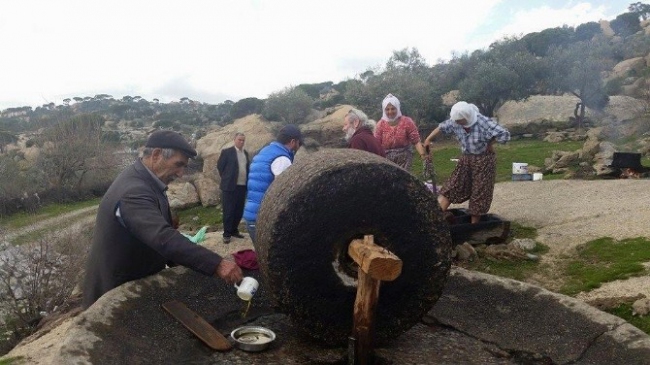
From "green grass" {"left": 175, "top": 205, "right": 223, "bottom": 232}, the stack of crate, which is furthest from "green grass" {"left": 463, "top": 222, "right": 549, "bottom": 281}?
"green grass" {"left": 175, "top": 205, "right": 223, "bottom": 232}

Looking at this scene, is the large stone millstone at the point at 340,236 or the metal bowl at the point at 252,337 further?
the metal bowl at the point at 252,337

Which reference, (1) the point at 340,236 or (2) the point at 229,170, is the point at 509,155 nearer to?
(2) the point at 229,170

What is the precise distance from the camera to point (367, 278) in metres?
2.81

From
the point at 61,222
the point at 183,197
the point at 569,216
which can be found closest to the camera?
the point at 569,216

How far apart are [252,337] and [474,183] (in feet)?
13.8

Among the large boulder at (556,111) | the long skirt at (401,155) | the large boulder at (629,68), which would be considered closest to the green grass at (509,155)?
the large boulder at (556,111)

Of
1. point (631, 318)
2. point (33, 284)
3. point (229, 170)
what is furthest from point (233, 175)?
point (631, 318)

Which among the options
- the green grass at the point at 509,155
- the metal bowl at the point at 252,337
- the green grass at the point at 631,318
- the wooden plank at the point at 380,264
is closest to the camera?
the wooden plank at the point at 380,264

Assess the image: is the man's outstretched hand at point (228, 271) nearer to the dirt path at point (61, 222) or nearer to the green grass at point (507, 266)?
the green grass at point (507, 266)

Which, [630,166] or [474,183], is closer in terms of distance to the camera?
[474,183]

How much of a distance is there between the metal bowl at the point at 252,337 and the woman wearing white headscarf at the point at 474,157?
12.9 feet

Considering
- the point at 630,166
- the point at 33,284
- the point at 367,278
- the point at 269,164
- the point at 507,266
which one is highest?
the point at 269,164

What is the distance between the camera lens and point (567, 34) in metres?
42.2

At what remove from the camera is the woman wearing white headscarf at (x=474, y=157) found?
6559 mm
